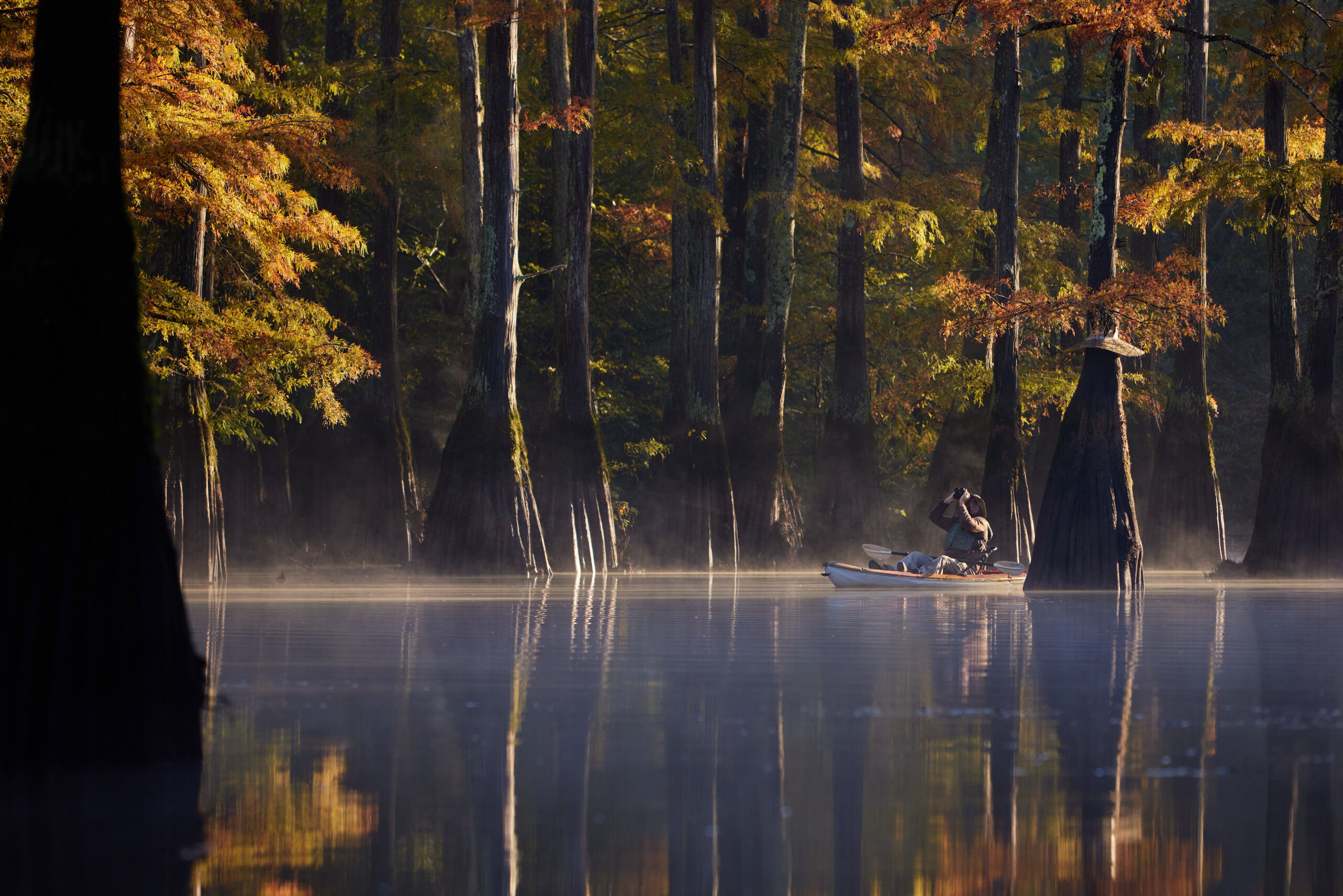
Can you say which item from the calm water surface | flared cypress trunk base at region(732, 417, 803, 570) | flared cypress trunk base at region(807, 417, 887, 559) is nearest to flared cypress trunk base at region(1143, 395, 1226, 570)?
flared cypress trunk base at region(807, 417, 887, 559)

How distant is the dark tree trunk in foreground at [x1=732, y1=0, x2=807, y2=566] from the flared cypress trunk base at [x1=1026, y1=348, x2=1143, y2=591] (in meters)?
9.98

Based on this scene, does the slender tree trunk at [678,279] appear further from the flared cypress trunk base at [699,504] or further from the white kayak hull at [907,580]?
the white kayak hull at [907,580]

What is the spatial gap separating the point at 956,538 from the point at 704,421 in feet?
22.7

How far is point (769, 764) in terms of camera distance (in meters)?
6.48

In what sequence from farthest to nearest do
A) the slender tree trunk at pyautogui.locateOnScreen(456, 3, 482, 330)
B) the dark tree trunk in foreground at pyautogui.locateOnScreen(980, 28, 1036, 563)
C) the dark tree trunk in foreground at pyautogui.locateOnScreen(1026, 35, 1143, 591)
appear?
the dark tree trunk in foreground at pyautogui.locateOnScreen(980, 28, 1036, 563) → the slender tree trunk at pyautogui.locateOnScreen(456, 3, 482, 330) → the dark tree trunk in foreground at pyautogui.locateOnScreen(1026, 35, 1143, 591)

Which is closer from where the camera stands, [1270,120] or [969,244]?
[1270,120]

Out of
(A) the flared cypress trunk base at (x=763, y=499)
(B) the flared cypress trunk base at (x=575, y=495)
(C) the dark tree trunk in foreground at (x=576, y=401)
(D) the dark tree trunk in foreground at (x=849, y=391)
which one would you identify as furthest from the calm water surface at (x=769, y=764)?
(D) the dark tree trunk in foreground at (x=849, y=391)

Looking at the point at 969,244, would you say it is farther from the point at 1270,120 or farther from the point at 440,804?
the point at 440,804

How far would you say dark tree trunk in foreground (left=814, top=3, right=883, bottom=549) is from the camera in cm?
3048

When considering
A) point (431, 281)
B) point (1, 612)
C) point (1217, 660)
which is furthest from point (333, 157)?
point (1, 612)

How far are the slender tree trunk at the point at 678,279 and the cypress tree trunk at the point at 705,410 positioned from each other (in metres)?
0.18

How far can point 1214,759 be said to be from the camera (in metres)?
6.60

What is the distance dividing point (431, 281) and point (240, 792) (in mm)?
29104

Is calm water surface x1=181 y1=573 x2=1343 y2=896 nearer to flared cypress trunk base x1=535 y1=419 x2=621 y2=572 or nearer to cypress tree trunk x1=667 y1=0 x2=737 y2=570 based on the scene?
flared cypress trunk base x1=535 y1=419 x2=621 y2=572
